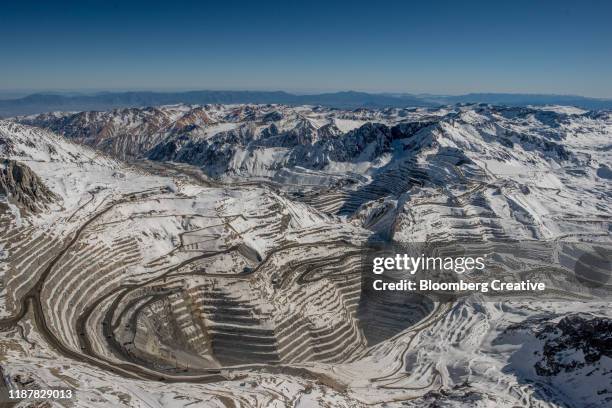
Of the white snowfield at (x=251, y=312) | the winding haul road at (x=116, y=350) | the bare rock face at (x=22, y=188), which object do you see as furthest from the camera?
the bare rock face at (x=22, y=188)

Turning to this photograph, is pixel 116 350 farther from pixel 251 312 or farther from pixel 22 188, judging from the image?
pixel 22 188

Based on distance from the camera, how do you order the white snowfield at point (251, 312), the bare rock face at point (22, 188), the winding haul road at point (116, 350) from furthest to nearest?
the bare rock face at point (22, 188) < the winding haul road at point (116, 350) < the white snowfield at point (251, 312)

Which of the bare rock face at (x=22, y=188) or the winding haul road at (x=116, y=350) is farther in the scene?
the bare rock face at (x=22, y=188)

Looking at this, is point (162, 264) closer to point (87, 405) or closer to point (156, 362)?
point (156, 362)

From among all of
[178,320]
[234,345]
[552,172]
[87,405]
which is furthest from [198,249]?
[552,172]

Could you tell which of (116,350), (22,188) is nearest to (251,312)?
(116,350)

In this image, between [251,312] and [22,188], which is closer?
[251,312]

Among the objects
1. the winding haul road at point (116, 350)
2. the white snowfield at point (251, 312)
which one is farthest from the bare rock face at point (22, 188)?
the winding haul road at point (116, 350)

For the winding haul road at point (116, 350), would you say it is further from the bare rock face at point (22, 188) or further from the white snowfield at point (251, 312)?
the bare rock face at point (22, 188)

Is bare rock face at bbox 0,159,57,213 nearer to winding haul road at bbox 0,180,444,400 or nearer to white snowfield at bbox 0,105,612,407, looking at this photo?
white snowfield at bbox 0,105,612,407
